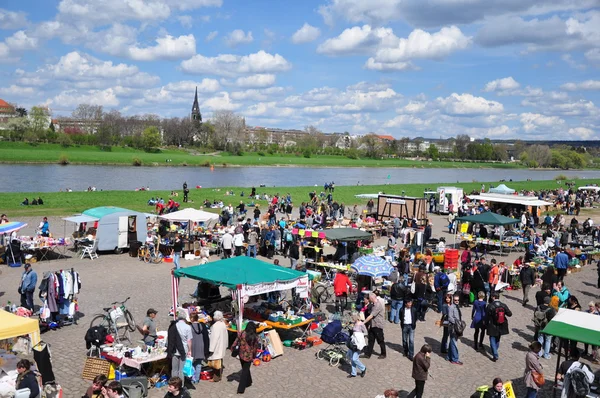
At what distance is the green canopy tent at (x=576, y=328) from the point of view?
29.8 feet

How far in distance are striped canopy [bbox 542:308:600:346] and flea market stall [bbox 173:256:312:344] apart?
5.47m

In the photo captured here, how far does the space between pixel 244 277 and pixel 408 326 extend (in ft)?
12.4

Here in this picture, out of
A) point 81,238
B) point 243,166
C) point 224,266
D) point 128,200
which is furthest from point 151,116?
point 224,266

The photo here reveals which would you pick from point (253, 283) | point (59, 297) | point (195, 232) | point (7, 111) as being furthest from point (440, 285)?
point (7, 111)

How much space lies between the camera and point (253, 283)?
11.7 meters

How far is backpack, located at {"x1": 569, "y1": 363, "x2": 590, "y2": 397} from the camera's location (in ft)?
29.0

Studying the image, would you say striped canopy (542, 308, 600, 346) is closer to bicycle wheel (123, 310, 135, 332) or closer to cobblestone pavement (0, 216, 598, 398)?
cobblestone pavement (0, 216, 598, 398)

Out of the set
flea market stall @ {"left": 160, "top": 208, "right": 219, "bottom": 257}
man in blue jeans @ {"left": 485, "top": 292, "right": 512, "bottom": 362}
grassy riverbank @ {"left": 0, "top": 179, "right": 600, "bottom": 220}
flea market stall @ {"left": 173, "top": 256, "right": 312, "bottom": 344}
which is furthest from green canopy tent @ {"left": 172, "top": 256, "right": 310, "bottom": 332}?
grassy riverbank @ {"left": 0, "top": 179, "right": 600, "bottom": 220}

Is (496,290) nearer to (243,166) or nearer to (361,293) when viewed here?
(361,293)

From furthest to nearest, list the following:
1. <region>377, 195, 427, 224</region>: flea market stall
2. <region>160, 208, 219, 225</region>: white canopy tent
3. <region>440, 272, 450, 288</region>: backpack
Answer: <region>377, 195, 427, 224</region>: flea market stall
<region>160, 208, 219, 225</region>: white canopy tent
<region>440, 272, 450, 288</region>: backpack

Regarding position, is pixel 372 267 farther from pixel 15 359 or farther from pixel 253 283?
pixel 15 359

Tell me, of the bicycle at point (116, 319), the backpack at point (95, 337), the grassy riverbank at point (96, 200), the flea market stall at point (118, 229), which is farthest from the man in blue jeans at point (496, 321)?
the grassy riverbank at point (96, 200)

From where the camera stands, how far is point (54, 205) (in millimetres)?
37312

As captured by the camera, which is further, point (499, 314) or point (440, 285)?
point (440, 285)
